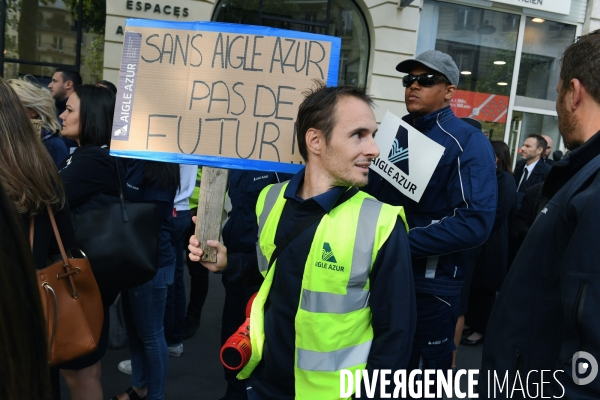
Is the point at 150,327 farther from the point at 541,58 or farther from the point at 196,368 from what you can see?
the point at 541,58

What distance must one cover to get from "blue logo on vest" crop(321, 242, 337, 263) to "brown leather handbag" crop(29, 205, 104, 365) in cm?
120

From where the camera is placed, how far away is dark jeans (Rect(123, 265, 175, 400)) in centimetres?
332

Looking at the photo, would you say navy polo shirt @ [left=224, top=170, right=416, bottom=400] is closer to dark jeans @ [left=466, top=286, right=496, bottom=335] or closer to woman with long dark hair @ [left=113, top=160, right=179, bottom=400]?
woman with long dark hair @ [left=113, top=160, right=179, bottom=400]

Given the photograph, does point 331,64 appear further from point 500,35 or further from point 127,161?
point 500,35

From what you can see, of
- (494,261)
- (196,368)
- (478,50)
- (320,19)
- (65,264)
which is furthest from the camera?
(478,50)

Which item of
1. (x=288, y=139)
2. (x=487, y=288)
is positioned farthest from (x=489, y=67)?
(x=288, y=139)

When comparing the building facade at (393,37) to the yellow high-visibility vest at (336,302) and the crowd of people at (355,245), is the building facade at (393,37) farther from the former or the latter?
the yellow high-visibility vest at (336,302)

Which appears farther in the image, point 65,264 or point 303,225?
point 65,264

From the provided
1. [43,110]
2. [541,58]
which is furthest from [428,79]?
[541,58]

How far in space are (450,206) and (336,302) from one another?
103 cm

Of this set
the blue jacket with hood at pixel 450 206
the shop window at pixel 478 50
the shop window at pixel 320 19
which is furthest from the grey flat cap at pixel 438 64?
the shop window at pixel 478 50

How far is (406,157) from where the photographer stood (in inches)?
102

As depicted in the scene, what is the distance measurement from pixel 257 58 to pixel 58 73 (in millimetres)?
4127

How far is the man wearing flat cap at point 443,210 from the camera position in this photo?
245 cm
